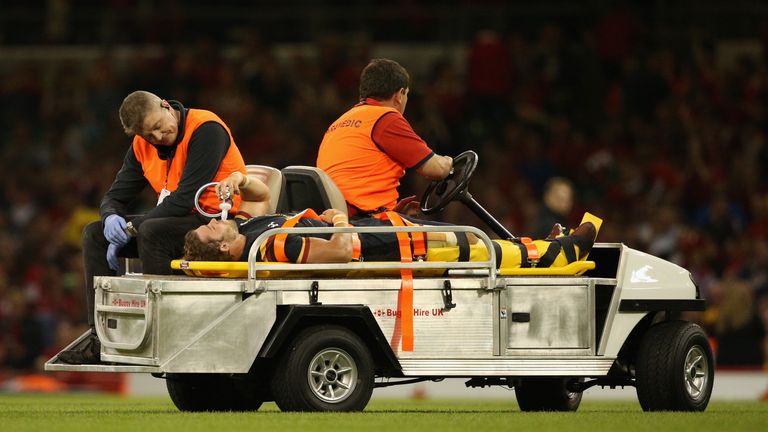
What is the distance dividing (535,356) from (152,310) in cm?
243

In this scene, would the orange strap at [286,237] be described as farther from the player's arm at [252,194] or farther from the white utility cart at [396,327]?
the player's arm at [252,194]

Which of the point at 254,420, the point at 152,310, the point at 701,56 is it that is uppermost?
the point at 701,56

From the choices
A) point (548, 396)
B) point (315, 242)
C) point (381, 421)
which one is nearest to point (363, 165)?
point (315, 242)

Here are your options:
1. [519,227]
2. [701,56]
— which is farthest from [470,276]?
[701,56]

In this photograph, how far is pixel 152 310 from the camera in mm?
10117

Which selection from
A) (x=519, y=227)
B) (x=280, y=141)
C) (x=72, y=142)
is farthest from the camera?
(x=72, y=142)

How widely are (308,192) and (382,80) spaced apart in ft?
3.02

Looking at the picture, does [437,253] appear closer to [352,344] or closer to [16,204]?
[352,344]

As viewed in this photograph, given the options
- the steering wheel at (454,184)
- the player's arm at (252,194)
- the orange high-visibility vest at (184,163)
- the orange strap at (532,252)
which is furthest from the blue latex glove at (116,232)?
the orange strap at (532,252)

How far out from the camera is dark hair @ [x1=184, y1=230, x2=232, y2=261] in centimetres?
1044

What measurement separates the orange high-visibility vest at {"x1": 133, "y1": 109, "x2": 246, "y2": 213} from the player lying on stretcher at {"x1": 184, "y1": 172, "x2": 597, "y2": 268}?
0.59 feet

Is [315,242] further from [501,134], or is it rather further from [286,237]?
[501,134]

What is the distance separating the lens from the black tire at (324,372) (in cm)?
1025

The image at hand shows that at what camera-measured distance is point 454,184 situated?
11.3 metres
